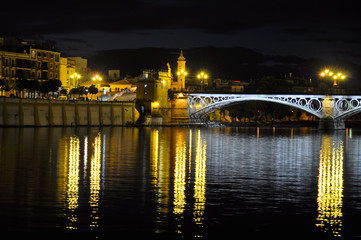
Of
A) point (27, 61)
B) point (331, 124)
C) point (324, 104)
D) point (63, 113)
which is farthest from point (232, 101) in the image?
point (27, 61)

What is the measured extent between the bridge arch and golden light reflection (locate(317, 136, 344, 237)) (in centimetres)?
6537

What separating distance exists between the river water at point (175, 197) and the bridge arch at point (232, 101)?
6683 cm

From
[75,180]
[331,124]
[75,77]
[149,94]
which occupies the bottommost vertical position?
[75,180]

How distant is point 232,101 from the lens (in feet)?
363

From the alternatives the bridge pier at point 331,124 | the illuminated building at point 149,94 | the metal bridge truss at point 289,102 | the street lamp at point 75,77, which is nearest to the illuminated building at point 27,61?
the street lamp at point 75,77

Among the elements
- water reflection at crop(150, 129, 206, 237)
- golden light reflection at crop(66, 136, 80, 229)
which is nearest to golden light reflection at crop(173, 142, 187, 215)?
water reflection at crop(150, 129, 206, 237)

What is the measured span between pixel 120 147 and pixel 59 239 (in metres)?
33.0

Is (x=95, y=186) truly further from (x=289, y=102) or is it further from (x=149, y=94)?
(x=149, y=94)

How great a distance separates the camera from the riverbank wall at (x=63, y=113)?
8230cm

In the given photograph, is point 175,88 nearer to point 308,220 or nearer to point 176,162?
point 176,162

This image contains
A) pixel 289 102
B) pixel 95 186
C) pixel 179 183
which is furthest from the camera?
pixel 289 102

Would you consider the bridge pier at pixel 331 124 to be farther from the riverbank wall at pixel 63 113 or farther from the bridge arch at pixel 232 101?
the riverbank wall at pixel 63 113

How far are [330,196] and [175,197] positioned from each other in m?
6.95

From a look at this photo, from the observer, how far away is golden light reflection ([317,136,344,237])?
748 inches
